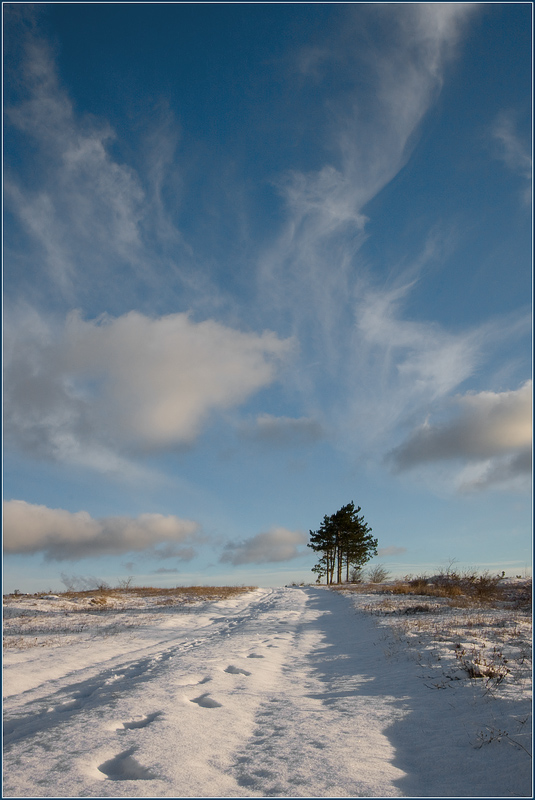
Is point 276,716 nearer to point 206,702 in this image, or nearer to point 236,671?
point 206,702

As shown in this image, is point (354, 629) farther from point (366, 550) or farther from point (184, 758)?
point (366, 550)

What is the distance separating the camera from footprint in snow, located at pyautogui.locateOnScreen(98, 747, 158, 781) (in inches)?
127

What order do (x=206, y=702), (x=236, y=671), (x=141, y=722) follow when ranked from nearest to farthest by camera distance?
(x=141, y=722) < (x=206, y=702) < (x=236, y=671)

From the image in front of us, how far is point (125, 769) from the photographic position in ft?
11.0

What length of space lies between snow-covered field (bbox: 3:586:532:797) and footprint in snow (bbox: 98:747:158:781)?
0.01m

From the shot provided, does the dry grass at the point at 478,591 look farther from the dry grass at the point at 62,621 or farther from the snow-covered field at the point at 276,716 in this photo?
the dry grass at the point at 62,621

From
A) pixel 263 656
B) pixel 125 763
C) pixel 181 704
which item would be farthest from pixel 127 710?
pixel 263 656

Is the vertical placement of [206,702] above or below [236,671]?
above

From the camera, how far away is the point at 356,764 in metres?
3.47

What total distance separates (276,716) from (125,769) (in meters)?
1.88

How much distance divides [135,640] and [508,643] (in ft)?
27.9

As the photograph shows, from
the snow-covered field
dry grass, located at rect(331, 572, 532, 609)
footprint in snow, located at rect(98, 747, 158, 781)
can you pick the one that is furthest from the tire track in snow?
dry grass, located at rect(331, 572, 532, 609)

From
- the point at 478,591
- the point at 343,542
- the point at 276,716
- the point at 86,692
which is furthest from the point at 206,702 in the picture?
the point at 343,542

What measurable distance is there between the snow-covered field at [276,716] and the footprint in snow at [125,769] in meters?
0.01
